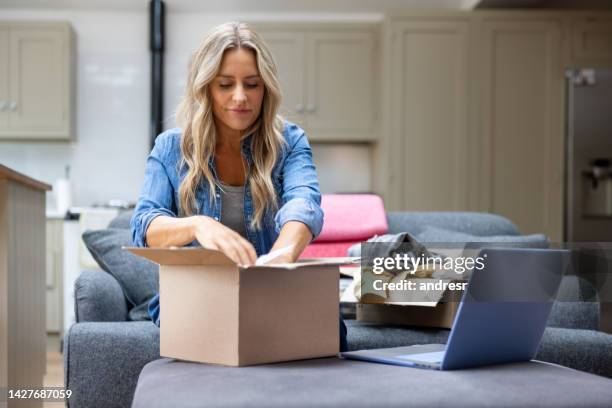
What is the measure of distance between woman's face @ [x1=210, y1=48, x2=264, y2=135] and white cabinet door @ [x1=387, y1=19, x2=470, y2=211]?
406 cm

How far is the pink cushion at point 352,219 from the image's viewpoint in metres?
3.19

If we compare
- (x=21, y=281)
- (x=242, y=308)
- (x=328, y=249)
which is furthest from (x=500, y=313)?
(x=328, y=249)

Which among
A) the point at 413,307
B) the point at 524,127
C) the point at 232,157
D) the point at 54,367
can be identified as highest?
the point at 524,127

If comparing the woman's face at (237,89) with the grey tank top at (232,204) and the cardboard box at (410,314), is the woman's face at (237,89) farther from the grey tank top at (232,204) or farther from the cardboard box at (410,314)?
the cardboard box at (410,314)

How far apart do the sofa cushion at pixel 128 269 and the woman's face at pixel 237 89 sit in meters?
0.91

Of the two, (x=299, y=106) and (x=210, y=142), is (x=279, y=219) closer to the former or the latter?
(x=210, y=142)

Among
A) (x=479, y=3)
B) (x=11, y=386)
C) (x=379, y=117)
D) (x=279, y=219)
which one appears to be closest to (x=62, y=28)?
(x=379, y=117)

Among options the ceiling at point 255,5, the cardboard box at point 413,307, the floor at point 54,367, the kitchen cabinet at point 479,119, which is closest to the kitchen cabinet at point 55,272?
the floor at point 54,367

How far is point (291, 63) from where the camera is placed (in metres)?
5.93

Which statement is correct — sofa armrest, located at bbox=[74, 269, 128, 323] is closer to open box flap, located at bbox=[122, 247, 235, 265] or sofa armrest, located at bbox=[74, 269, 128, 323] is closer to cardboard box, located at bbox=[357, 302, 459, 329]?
cardboard box, located at bbox=[357, 302, 459, 329]

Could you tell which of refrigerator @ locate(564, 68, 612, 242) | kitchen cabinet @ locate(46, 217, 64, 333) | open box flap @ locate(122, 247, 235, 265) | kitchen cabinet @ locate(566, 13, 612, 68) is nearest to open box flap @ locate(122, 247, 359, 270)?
open box flap @ locate(122, 247, 235, 265)

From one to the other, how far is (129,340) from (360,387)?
101 centimetres

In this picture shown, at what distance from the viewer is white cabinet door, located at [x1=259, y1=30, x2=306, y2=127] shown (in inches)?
233

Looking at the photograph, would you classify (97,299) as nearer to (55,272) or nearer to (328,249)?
(328,249)
